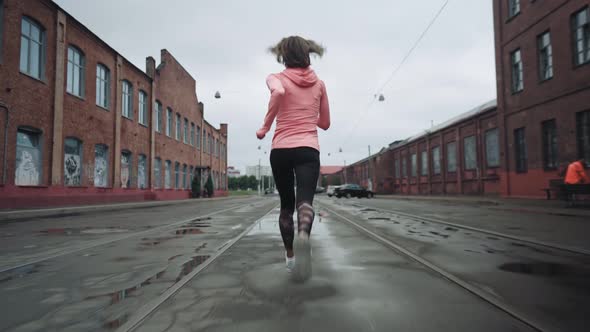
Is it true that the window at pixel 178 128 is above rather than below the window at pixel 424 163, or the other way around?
A: above

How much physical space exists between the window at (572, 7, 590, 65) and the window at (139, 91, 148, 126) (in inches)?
934

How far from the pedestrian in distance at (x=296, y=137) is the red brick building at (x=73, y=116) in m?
14.7

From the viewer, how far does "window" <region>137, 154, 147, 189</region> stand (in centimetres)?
2573

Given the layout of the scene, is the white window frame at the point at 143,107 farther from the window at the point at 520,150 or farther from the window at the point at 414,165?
the window at the point at 414,165

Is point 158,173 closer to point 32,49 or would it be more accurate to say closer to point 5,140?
point 32,49

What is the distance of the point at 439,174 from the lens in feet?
117

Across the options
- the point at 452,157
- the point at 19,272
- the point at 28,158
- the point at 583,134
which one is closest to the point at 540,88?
the point at 583,134

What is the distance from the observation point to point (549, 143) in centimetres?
1872

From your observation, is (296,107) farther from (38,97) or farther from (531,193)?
(531,193)

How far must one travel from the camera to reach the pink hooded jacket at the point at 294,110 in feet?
10.8

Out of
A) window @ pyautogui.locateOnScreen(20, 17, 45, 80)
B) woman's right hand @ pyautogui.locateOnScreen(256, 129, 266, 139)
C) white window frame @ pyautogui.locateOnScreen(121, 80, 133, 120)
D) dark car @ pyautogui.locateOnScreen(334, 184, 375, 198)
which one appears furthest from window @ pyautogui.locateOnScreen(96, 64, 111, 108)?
dark car @ pyautogui.locateOnScreen(334, 184, 375, 198)

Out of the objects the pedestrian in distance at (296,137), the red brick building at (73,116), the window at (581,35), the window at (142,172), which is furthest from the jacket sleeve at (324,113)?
the window at (142,172)

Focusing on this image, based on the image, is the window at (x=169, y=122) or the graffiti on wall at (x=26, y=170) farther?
the window at (x=169, y=122)

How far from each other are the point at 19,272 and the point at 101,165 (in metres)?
18.8
